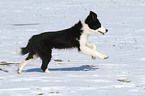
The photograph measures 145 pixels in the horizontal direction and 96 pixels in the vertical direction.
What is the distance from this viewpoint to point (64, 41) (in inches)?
317

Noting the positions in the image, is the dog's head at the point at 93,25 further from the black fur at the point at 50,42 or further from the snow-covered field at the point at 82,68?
the snow-covered field at the point at 82,68

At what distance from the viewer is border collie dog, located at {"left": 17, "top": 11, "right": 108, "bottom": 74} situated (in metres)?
7.97

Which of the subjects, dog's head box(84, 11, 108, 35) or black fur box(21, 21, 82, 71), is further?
dog's head box(84, 11, 108, 35)

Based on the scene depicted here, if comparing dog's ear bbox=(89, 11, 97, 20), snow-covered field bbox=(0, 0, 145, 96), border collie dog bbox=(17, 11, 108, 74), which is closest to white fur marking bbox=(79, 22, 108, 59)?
border collie dog bbox=(17, 11, 108, 74)

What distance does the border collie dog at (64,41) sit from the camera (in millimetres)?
7973

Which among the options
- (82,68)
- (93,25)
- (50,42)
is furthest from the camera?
(82,68)

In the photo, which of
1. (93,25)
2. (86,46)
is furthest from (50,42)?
(93,25)

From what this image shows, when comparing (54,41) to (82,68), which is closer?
(54,41)

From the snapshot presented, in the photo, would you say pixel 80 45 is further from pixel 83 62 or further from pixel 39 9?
pixel 39 9

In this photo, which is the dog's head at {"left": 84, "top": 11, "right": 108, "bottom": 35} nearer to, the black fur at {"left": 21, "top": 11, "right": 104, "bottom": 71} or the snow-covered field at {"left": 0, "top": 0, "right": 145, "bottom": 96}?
the black fur at {"left": 21, "top": 11, "right": 104, "bottom": 71}

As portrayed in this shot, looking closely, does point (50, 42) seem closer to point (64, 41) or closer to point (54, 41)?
point (54, 41)

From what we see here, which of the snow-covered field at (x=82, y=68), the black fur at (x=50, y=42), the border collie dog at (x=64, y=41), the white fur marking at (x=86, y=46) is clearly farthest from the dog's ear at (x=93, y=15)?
the snow-covered field at (x=82, y=68)

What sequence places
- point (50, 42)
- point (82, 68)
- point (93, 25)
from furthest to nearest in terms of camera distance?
point (82, 68) → point (93, 25) → point (50, 42)

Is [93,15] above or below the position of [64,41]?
above
